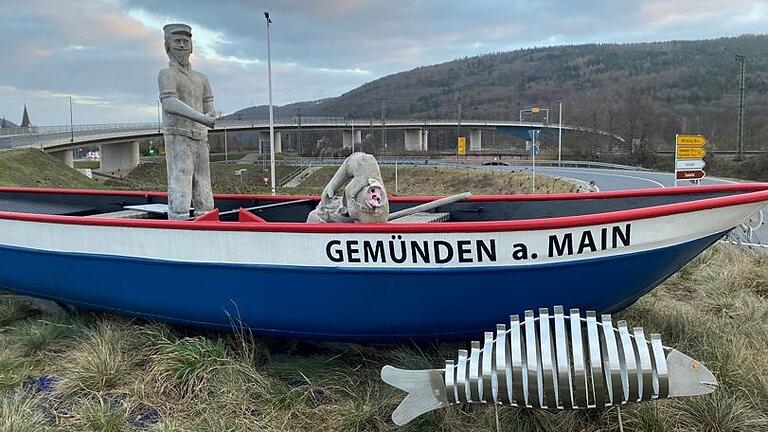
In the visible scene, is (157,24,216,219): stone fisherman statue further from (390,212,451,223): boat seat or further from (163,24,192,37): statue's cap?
(390,212,451,223): boat seat

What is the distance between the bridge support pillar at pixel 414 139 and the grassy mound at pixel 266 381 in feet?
256

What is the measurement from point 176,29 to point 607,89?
127402 mm

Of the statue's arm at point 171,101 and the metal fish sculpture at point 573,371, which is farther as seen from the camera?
the statue's arm at point 171,101

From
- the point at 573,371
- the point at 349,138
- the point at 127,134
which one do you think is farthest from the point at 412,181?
the point at 349,138

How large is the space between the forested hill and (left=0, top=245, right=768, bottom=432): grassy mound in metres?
48.5

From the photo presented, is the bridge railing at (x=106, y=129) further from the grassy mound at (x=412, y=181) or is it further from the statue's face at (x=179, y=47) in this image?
the statue's face at (x=179, y=47)

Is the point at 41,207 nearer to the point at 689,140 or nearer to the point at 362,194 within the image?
the point at 362,194

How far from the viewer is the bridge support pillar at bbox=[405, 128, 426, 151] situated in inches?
3268

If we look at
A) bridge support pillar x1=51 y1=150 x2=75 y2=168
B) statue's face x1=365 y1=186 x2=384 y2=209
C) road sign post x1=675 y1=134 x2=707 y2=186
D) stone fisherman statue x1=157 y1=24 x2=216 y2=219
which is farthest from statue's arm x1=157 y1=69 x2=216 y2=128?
bridge support pillar x1=51 y1=150 x2=75 y2=168

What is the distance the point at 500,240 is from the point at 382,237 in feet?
2.51

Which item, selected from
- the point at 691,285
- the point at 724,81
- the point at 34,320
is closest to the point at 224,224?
the point at 34,320

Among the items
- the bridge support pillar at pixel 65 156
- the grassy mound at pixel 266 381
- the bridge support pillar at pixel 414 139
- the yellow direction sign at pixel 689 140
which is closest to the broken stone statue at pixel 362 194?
the grassy mound at pixel 266 381

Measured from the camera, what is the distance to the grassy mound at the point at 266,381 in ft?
11.6

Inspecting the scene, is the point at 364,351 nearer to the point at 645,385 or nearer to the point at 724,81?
the point at 645,385
